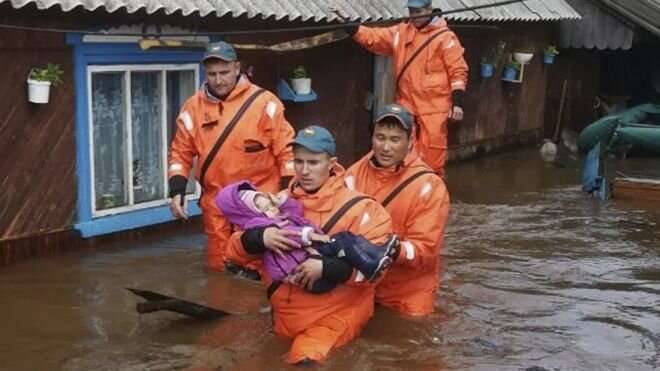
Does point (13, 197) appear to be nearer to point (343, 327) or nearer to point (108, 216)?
point (108, 216)

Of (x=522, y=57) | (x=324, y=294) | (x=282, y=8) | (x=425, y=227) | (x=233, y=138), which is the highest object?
(x=282, y=8)

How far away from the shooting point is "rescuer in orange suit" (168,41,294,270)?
20.7ft

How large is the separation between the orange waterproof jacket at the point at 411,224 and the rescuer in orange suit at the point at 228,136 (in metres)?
0.92

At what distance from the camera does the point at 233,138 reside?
6305 mm

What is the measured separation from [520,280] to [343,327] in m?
2.66

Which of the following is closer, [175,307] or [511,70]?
[175,307]

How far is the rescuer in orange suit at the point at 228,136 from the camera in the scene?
630 centimetres

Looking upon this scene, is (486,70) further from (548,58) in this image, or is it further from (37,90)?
(37,90)

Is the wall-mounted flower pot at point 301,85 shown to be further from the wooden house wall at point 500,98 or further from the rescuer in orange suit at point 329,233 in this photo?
the rescuer in orange suit at point 329,233

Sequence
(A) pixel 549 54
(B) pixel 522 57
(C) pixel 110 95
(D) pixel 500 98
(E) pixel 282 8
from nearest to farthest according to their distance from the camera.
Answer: (C) pixel 110 95, (E) pixel 282 8, (B) pixel 522 57, (D) pixel 500 98, (A) pixel 549 54

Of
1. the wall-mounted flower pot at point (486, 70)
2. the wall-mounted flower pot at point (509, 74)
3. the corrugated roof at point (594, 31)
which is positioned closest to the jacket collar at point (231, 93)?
the wall-mounted flower pot at point (486, 70)

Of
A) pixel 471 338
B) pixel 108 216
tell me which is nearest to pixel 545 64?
pixel 108 216

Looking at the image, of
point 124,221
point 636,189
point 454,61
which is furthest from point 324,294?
point 636,189

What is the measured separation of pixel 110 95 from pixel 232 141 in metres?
2.23
